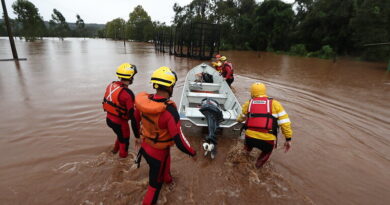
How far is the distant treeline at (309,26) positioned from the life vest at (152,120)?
2222cm

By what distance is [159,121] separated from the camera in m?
1.89

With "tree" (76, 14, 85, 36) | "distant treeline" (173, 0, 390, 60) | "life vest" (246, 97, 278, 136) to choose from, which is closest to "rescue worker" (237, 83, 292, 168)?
"life vest" (246, 97, 278, 136)

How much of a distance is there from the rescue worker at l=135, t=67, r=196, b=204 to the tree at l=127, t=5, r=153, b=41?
196ft

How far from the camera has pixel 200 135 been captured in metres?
4.34

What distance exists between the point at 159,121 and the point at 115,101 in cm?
117

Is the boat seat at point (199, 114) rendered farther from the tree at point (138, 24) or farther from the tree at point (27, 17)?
the tree at point (138, 24)

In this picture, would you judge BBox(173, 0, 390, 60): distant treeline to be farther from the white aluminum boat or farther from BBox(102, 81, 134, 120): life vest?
BBox(102, 81, 134, 120): life vest

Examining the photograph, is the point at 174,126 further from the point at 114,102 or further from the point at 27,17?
the point at 27,17

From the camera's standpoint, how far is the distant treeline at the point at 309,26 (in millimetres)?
16938

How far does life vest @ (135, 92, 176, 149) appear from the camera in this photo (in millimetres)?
1812

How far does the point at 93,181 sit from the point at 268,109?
2.77 m

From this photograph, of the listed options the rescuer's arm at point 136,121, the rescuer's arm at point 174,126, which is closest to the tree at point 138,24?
the rescuer's arm at point 136,121

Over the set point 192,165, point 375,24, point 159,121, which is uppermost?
point 375,24

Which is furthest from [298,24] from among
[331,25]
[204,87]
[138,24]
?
Result: [138,24]
